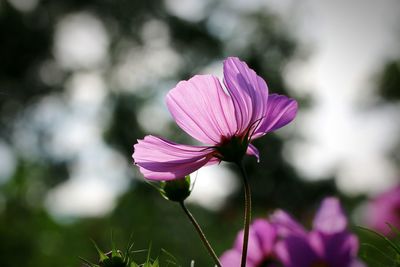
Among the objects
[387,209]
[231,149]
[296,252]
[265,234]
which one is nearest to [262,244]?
[265,234]

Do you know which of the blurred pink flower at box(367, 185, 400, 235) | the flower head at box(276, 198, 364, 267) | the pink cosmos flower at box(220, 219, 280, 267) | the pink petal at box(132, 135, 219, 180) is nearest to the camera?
the pink petal at box(132, 135, 219, 180)

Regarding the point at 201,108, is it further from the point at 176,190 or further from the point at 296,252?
the point at 296,252

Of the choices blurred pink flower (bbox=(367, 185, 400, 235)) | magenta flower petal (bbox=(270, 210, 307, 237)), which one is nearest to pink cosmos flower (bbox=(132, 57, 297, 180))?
magenta flower petal (bbox=(270, 210, 307, 237))

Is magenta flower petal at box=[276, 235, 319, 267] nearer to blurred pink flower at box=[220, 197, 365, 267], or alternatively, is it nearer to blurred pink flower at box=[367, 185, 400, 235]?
blurred pink flower at box=[220, 197, 365, 267]

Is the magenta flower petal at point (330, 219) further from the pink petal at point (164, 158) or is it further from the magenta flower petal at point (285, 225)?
the pink petal at point (164, 158)

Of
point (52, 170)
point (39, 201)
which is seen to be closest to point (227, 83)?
point (39, 201)

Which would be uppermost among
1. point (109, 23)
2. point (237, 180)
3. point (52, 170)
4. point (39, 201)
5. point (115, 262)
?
point (115, 262)

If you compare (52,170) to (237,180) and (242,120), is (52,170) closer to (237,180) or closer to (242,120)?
(237,180)

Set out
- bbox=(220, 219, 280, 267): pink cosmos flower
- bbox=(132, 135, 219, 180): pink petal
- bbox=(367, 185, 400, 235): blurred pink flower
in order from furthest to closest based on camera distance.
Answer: bbox=(367, 185, 400, 235): blurred pink flower
bbox=(220, 219, 280, 267): pink cosmos flower
bbox=(132, 135, 219, 180): pink petal
